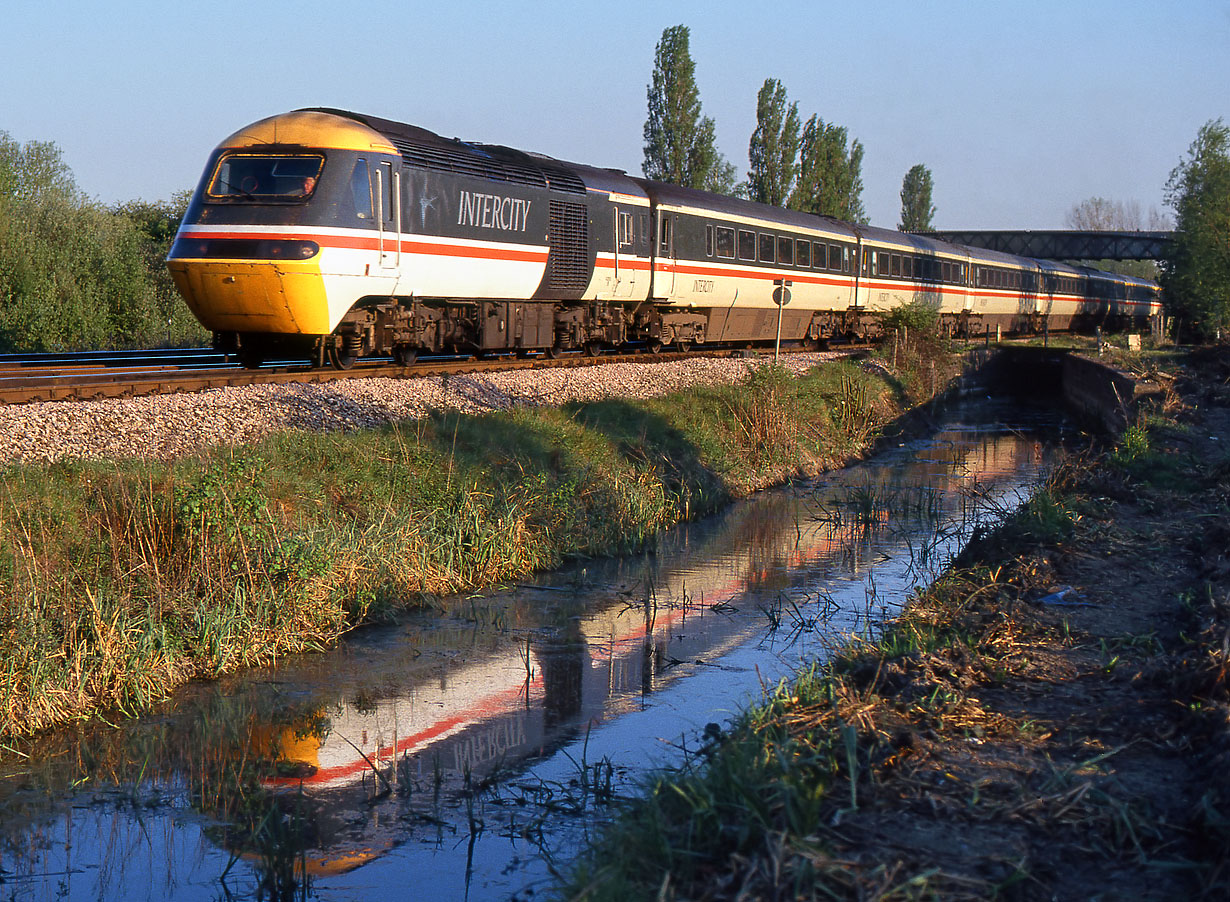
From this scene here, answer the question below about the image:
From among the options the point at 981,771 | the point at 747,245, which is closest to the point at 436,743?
the point at 981,771

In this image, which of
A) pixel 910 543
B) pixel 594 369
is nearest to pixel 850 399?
pixel 594 369

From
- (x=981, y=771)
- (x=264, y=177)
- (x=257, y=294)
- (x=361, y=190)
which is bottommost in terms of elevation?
(x=981, y=771)

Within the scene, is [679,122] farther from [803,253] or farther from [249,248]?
[249,248]

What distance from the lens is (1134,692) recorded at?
5.45m

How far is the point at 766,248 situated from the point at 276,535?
20.6 meters

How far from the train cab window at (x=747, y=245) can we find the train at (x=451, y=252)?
0.14 feet

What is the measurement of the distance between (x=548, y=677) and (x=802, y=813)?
459 centimetres

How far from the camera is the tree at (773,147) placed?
168ft

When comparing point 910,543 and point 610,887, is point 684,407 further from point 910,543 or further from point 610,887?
point 610,887

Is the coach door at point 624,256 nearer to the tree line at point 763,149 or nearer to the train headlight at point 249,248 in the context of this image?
the train headlight at point 249,248

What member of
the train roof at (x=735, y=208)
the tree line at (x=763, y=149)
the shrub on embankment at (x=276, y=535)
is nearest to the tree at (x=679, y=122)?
the tree line at (x=763, y=149)

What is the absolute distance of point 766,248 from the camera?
1104 inches

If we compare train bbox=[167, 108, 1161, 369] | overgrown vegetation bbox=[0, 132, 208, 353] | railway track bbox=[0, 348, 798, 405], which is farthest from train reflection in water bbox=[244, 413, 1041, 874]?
overgrown vegetation bbox=[0, 132, 208, 353]

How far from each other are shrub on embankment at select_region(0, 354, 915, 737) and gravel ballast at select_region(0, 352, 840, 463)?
646 millimetres
